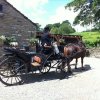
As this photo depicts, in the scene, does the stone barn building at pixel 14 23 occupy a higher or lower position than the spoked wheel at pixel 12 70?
higher

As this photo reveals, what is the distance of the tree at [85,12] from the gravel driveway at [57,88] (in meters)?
21.7

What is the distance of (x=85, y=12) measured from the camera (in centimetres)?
3734

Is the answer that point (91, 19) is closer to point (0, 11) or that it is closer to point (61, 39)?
point (0, 11)

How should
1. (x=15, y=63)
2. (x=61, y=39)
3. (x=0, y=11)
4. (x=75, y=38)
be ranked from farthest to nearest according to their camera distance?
(x=0, y=11)
(x=75, y=38)
(x=61, y=39)
(x=15, y=63)

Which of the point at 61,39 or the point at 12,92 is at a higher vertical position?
the point at 61,39

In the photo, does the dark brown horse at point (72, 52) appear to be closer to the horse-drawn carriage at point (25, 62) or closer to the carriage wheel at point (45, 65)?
the horse-drawn carriage at point (25, 62)

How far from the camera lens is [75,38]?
Result: 672 inches

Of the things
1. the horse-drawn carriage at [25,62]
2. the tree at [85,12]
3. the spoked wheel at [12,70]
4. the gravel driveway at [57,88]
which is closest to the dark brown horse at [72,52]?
the horse-drawn carriage at [25,62]

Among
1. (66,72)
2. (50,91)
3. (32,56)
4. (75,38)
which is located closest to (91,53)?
(75,38)

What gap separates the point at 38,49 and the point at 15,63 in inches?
80.8

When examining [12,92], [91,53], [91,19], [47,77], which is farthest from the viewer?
[91,19]

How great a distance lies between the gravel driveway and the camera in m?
9.97

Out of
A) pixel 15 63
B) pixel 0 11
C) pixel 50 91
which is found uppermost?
pixel 0 11

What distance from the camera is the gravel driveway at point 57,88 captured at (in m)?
9.97
